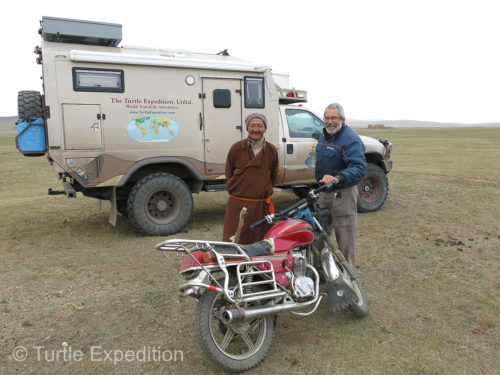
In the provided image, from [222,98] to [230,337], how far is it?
4.50 m

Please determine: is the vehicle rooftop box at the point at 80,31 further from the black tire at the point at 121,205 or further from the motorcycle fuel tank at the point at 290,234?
the motorcycle fuel tank at the point at 290,234

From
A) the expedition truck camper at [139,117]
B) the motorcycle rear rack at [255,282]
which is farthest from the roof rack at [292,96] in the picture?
the motorcycle rear rack at [255,282]

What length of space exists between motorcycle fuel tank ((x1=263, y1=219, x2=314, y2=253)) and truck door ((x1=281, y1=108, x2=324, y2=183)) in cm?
407

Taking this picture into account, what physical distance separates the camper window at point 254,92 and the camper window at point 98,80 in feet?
6.75

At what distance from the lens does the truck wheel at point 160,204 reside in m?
6.28

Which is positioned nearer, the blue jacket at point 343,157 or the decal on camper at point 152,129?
the blue jacket at point 343,157

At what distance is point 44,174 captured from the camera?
14.4 meters

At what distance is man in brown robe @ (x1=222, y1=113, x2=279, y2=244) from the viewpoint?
383cm

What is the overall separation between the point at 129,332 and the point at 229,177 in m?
1.68

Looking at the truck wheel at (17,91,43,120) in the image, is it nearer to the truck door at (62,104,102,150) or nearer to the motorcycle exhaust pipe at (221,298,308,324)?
the truck door at (62,104,102,150)

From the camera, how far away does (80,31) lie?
6.06 metres

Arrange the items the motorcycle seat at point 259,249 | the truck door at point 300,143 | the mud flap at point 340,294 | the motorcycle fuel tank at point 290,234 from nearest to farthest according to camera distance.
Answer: the motorcycle seat at point 259,249, the motorcycle fuel tank at point 290,234, the mud flap at point 340,294, the truck door at point 300,143

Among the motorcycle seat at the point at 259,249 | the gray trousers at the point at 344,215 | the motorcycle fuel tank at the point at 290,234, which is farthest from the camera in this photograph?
the gray trousers at the point at 344,215

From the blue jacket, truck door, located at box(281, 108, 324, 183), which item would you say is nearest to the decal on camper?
truck door, located at box(281, 108, 324, 183)
